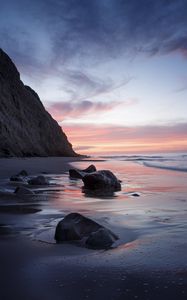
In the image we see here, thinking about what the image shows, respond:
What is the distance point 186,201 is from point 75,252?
134 inches

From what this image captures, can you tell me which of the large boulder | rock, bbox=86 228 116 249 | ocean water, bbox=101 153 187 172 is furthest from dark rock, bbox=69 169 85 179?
rock, bbox=86 228 116 249

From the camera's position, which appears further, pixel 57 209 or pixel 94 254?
pixel 57 209

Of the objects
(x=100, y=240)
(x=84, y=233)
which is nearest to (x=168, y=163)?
(x=84, y=233)

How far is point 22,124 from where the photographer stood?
4572 centimetres

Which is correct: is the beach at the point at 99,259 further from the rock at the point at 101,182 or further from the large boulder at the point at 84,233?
the rock at the point at 101,182

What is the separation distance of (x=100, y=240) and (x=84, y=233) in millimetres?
305

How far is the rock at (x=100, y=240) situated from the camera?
2.97 m

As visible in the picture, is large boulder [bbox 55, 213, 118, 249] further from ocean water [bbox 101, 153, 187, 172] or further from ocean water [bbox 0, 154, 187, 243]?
ocean water [bbox 101, 153, 187, 172]

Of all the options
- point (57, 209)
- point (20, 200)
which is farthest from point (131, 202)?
point (20, 200)

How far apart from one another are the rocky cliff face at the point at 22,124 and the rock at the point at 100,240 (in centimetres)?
2975

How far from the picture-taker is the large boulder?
118 inches

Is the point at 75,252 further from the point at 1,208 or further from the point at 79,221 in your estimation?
the point at 1,208

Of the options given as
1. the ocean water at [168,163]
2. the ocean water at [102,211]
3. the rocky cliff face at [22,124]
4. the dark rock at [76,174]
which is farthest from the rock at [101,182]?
the rocky cliff face at [22,124]

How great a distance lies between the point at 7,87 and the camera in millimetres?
46375
